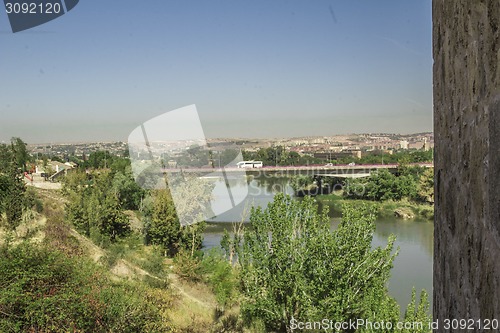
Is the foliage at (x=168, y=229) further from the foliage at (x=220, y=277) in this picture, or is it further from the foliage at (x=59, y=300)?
the foliage at (x=59, y=300)

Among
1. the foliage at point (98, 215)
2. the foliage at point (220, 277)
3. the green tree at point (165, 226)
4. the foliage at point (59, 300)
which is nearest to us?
the foliage at point (59, 300)

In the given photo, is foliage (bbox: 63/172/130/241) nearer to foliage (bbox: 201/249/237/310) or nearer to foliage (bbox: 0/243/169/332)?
foliage (bbox: 201/249/237/310)

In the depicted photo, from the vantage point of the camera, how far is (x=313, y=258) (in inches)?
222

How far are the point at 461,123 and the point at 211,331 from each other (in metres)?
7.11

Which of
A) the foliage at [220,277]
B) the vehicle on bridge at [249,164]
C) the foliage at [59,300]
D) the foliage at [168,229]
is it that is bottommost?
the foliage at [220,277]

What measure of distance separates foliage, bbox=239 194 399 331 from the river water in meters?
2.54

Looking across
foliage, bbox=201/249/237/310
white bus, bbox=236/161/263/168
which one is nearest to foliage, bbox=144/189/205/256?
foliage, bbox=201/249/237/310

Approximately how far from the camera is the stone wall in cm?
35

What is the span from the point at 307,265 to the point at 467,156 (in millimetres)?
5528

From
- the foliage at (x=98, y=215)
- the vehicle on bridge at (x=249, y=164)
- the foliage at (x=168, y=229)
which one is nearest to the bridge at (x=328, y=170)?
the vehicle on bridge at (x=249, y=164)

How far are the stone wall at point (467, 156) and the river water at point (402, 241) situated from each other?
789cm

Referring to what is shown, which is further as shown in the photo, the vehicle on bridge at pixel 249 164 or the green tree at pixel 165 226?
the vehicle on bridge at pixel 249 164

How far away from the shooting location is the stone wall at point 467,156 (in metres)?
0.35

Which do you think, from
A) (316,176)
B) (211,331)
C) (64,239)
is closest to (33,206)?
(64,239)
